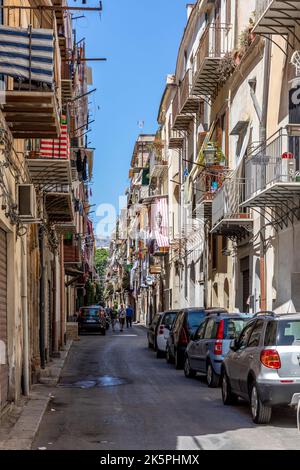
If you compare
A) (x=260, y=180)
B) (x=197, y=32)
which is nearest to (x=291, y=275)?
(x=260, y=180)

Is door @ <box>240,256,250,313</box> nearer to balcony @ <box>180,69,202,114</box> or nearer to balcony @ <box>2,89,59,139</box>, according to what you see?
balcony @ <box>180,69,202,114</box>

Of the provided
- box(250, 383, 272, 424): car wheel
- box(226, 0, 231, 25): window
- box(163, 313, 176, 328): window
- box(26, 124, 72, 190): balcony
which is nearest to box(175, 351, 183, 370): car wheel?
box(163, 313, 176, 328): window

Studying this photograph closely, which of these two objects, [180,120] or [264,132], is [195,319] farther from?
[180,120]

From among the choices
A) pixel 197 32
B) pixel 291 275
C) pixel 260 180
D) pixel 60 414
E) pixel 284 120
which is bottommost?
pixel 60 414

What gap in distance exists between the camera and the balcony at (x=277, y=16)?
18.7 meters

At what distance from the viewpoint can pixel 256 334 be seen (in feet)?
43.5

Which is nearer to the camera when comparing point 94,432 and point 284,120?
point 94,432

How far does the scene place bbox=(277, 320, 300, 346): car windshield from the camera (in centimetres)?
1216

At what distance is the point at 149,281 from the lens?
225ft

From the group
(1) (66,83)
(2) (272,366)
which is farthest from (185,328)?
(2) (272,366)

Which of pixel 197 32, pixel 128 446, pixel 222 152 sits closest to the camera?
pixel 128 446

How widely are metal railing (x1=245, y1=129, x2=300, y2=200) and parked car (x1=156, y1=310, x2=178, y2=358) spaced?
8.51m

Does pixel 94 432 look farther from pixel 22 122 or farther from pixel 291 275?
pixel 291 275

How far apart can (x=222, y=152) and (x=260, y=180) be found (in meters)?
9.41
